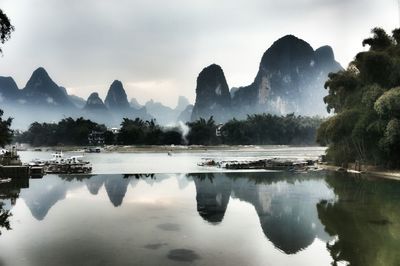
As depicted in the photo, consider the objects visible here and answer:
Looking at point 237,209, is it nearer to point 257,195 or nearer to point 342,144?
point 257,195

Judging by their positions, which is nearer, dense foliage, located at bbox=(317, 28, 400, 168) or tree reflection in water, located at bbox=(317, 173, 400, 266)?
tree reflection in water, located at bbox=(317, 173, 400, 266)

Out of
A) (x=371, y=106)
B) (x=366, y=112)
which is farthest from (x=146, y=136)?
(x=371, y=106)

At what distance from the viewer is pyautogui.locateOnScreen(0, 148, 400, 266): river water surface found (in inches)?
682

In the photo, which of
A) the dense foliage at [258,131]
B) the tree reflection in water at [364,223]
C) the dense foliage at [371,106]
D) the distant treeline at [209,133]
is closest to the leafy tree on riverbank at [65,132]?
the distant treeline at [209,133]

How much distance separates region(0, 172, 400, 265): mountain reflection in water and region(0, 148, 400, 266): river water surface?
5 cm

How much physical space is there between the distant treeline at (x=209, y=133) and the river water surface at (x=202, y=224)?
104m

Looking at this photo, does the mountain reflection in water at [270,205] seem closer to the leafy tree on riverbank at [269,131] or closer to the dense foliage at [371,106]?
the dense foliage at [371,106]

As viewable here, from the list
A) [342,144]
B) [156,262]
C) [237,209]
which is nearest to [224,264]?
[156,262]

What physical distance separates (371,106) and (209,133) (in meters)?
106

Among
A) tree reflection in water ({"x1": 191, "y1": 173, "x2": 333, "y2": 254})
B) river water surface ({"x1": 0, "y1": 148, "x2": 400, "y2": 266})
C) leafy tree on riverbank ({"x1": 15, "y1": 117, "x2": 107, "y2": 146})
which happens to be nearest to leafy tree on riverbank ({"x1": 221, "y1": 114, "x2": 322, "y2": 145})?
leafy tree on riverbank ({"x1": 15, "y1": 117, "x2": 107, "y2": 146})

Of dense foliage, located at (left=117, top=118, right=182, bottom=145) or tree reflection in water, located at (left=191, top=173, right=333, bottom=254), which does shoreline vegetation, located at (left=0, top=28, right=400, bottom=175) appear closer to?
tree reflection in water, located at (left=191, top=173, right=333, bottom=254)

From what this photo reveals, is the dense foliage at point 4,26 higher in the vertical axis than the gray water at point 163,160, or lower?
higher

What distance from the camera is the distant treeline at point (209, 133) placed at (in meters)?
147

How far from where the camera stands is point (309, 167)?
60250 mm
